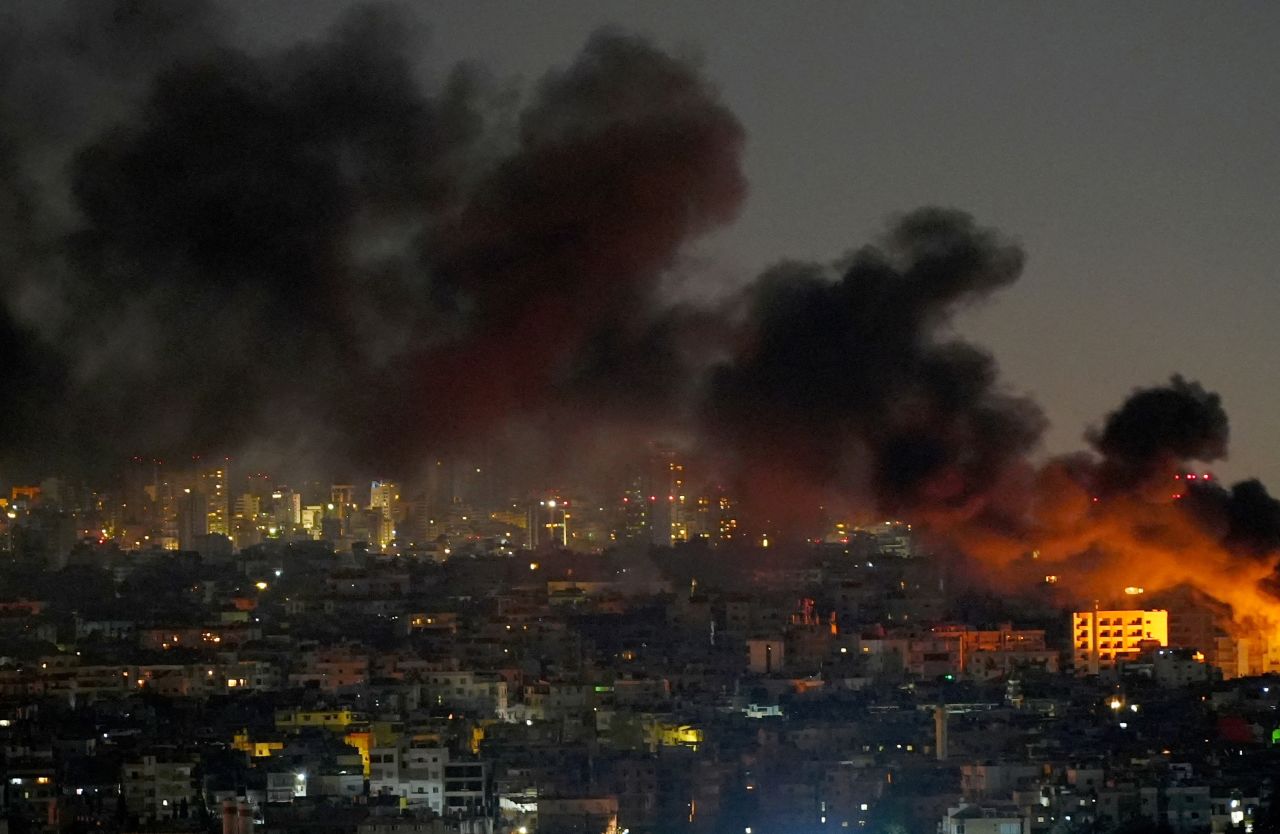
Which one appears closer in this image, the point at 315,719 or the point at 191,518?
the point at 315,719

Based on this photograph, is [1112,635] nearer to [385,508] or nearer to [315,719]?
[315,719]

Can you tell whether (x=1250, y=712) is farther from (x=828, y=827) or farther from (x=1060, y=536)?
(x=828, y=827)

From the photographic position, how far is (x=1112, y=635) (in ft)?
142

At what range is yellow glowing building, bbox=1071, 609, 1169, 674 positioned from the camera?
41969 millimetres

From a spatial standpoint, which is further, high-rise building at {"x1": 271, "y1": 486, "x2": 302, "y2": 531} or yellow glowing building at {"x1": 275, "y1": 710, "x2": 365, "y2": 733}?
high-rise building at {"x1": 271, "y1": 486, "x2": 302, "y2": 531}

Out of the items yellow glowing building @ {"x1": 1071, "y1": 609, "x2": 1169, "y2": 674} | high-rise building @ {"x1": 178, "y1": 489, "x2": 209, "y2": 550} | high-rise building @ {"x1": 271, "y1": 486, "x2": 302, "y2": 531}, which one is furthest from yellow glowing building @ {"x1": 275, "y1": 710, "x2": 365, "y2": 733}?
high-rise building @ {"x1": 178, "y1": 489, "x2": 209, "y2": 550}

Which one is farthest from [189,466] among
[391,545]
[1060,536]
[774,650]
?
[391,545]

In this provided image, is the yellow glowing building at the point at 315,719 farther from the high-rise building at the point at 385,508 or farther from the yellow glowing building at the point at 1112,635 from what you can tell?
the high-rise building at the point at 385,508

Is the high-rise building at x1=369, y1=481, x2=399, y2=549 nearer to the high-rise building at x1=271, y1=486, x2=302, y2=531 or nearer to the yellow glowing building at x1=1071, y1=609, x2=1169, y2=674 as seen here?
the high-rise building at x1=271, y1=486, x2=302, y2=531

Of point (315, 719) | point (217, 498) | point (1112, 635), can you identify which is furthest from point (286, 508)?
point (315, 719)

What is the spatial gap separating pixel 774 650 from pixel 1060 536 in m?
5.68

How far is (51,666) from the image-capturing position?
132 ft

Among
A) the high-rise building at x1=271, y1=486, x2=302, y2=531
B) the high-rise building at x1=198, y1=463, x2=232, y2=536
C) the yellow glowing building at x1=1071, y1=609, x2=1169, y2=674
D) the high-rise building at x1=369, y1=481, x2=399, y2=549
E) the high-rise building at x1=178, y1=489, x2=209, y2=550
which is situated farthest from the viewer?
the high-rise building at x1=369, y1=481, x2=399, y2=549

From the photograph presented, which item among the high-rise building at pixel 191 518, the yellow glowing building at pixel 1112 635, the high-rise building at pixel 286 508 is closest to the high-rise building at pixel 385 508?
the high-rise building at pixel 286 508
